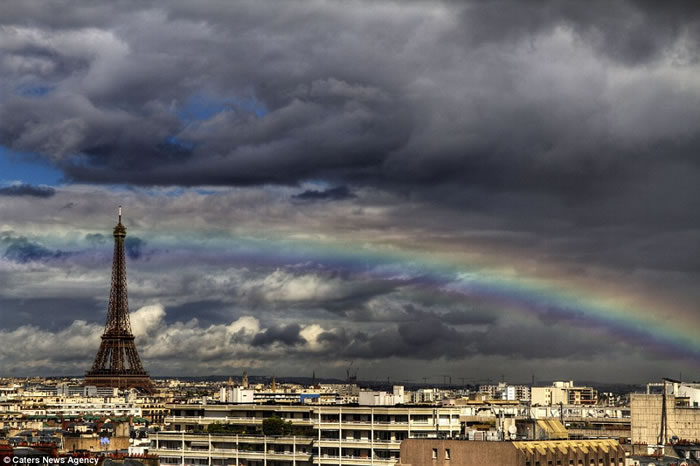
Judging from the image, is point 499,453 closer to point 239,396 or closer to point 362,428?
point 362,428

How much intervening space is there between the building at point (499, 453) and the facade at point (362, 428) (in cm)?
Result: 1818

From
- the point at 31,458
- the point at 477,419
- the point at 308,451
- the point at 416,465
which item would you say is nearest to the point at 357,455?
the point at 308,451

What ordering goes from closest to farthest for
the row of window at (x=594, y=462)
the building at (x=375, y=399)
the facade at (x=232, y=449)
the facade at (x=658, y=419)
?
the row of window at (x=594, y=462) → the facade at (x=232, y=449) → the building at (x=375, y=399) → the facade at (x=658, y=419)

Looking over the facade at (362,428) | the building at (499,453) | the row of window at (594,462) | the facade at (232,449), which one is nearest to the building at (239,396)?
the facade at (362,428)

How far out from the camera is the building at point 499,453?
10288 centimetres

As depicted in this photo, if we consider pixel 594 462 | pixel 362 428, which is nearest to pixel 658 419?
pixel 362 428

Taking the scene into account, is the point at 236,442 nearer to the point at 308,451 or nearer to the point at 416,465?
the point at 308,451

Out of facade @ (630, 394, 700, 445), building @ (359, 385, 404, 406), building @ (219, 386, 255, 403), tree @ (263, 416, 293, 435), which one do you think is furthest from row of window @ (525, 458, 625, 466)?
building @ (219, 386, 255, 403)

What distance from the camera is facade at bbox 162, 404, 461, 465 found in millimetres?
133500

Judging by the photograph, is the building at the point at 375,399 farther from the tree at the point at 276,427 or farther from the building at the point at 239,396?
the building at the point at 239,396

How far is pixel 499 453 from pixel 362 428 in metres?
35.6

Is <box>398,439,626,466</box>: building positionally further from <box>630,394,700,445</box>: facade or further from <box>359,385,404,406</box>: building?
<box>630,394,700,445</box>: facade

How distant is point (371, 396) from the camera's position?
145m

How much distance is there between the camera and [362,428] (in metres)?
136
